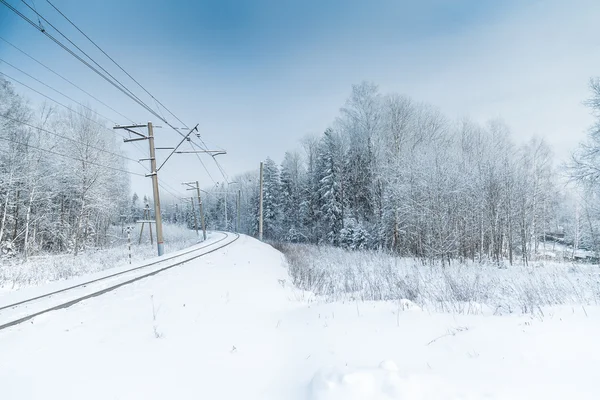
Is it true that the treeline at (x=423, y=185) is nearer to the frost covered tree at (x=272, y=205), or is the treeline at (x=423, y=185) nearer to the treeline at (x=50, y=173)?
the frost covered tree at (x=272, y=205)

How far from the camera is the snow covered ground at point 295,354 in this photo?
2.44 m

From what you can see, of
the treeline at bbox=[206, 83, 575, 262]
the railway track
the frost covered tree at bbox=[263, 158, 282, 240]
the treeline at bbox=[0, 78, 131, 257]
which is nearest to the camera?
the railway track

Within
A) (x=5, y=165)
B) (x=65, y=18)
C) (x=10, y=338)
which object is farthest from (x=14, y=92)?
(x=10, y=338)

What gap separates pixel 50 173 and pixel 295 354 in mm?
25139

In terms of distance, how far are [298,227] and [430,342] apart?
115ft

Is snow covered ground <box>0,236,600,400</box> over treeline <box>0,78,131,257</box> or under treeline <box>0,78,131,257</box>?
under

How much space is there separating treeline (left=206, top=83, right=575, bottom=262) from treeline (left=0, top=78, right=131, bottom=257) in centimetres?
2063

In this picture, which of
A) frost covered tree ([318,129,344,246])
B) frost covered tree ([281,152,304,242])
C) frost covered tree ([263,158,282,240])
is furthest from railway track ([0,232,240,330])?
frost covered tree ([263,158,282,240])

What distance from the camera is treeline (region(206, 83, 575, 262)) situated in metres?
16.2

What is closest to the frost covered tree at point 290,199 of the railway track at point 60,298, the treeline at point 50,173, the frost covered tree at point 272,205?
the frost covered tree at point 272,205

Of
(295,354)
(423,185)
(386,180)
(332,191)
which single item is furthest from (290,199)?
(295,354)

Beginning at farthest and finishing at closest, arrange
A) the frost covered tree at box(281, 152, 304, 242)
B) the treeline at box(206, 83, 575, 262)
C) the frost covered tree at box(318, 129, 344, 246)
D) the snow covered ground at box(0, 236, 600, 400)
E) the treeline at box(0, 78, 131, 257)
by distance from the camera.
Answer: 1. the frost covered tree at box(281, 152, 304, 242)
2. the frost covered tree at box(318, 129, 344, 246)
3. the treeline at box(0, 78, 131, 257)
4. the treeline at box(206, 83, 575, 262)
5. the snow covered ground at box(0, 236, 600, 400)

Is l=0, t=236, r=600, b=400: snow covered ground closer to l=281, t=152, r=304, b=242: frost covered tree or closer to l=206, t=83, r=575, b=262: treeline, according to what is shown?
l=206, t=83, r=575, b=262: treeline

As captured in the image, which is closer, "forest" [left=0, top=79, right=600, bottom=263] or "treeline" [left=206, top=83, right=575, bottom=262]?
"forest" [left=0, top=79, right=600, bottom=263]
